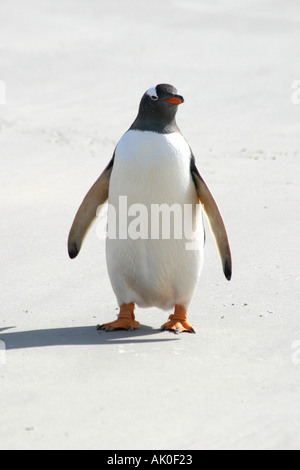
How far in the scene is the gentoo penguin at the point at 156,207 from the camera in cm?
362

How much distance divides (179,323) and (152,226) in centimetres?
44

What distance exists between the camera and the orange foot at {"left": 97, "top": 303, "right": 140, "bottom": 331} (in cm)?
370

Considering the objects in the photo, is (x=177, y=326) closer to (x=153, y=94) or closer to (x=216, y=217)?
(x=216, y=217)

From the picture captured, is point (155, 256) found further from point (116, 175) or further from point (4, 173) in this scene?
point (4, 173)

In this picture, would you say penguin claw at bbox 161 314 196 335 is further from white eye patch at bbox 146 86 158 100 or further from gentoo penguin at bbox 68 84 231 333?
white eye patch at bbox 146 86 158 100

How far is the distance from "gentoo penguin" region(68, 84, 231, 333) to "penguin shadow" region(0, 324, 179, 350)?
6 cm

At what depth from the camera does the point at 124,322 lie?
12.2 ft

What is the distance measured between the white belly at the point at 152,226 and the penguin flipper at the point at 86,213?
0.16m

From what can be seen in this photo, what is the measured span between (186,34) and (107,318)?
420 inches

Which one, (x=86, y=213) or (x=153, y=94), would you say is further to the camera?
(x=86, y=213)

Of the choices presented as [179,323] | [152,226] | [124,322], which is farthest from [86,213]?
[179,323]

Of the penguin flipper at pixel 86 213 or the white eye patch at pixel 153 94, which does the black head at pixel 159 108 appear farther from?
the penguin flipper at pixel 86 213

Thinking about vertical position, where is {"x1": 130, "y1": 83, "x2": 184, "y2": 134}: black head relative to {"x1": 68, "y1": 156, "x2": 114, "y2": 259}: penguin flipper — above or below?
above

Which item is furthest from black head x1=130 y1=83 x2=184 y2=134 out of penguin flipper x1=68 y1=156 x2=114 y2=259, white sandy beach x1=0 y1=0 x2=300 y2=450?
white sandy beach x1=0 y1=0 x2=300 y2=450
